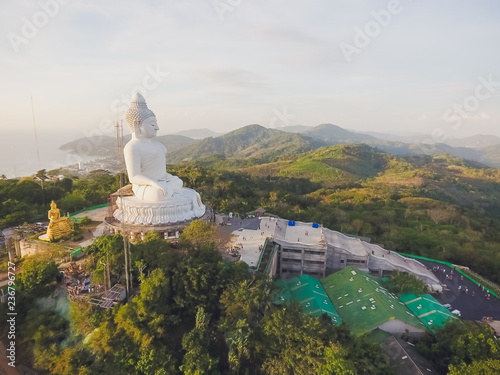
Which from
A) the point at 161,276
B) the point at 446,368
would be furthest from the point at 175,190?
the point at 446,368

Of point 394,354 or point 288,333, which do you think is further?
point 394,354

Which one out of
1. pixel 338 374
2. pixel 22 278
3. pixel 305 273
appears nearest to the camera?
pixel 338 374

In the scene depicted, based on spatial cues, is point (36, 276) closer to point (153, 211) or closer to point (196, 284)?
point (153, 211)

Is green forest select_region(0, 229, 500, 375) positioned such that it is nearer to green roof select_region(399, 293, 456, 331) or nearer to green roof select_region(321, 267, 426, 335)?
green roof select_region(321, 267, 426, 335)

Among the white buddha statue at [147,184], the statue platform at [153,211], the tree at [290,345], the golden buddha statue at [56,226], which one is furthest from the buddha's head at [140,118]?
the tree at [290,345]

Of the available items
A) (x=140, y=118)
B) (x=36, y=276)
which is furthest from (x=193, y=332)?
(x=140, y=118)

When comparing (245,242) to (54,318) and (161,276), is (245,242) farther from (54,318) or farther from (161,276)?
(54,318)
